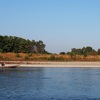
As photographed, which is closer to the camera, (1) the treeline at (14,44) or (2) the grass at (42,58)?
(2) the grass at (42,58)

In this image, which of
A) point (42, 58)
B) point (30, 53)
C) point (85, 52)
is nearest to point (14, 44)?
point (30, 53)

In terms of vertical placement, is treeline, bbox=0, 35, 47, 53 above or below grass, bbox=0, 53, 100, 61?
above

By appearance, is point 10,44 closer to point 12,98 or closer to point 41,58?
point 41,58

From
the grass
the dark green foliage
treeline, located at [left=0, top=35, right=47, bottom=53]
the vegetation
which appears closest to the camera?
the grass

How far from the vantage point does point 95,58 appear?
122 meters

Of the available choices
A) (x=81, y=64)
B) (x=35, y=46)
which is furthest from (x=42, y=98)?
(x=35, y=46)

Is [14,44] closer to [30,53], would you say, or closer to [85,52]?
[30,53]

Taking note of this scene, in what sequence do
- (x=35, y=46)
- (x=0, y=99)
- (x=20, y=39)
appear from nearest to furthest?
(x=0, y=99)
(x=20, y=39)
(x=35, y=46)

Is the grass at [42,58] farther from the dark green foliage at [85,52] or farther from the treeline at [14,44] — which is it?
the treeline at [14,44]

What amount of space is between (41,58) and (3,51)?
2212 cm

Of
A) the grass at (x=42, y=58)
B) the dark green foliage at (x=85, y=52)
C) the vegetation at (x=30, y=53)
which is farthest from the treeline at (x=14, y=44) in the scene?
the dark green foliage at (x=85, y=52)

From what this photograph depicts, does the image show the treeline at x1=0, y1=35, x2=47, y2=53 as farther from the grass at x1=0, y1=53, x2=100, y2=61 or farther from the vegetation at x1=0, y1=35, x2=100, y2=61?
the grass at x1=0, y1=53, x2=100, y2=61

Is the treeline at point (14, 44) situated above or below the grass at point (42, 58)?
above

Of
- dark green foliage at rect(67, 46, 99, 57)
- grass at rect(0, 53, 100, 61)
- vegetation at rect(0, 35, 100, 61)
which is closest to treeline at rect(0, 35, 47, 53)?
vegetation at rect(0, 35, 100, 61)
